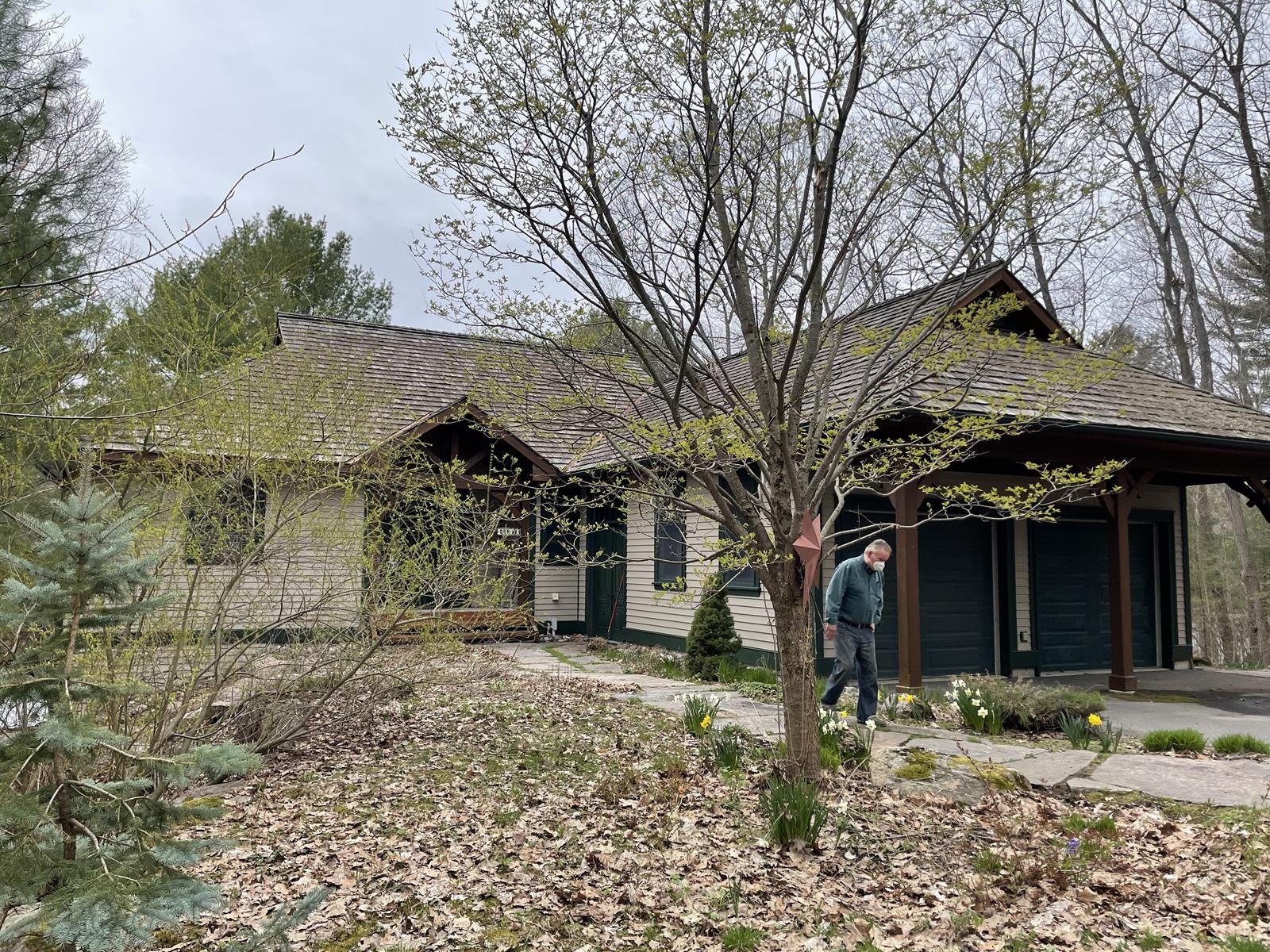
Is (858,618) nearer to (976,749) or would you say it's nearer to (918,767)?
(976,749)

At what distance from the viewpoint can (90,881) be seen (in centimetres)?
211

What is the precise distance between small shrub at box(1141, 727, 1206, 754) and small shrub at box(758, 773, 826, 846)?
389 cm

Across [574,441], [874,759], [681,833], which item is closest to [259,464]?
[574,441]

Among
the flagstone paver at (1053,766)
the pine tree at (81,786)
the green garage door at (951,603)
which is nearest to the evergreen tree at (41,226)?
the pine tree at (81,786)

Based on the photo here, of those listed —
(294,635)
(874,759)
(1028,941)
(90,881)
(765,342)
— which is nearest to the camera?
(90,881)

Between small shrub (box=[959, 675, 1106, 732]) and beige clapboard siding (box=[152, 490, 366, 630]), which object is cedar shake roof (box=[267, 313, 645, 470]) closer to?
beige clapboard siding (box=[152, 490, 366, 630])

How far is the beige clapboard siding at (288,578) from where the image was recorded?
18.5 ft

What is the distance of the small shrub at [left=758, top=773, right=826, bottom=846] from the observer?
14.5 ft

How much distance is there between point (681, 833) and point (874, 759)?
6.13 ft

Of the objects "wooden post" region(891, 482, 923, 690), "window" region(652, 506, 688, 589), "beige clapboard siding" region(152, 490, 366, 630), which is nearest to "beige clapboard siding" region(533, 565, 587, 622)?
"window" region(652, 506, 688, 589)

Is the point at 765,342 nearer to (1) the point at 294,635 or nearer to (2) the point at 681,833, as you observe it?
(2) the point at 681,833

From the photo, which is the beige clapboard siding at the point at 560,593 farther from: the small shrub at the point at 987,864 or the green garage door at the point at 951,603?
the small shrub at the point at 987,864

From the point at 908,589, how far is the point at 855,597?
2.51 m

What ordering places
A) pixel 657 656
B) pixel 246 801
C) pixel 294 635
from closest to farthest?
pixel 246 801 < pixel 294 635 < pixel 657 656
